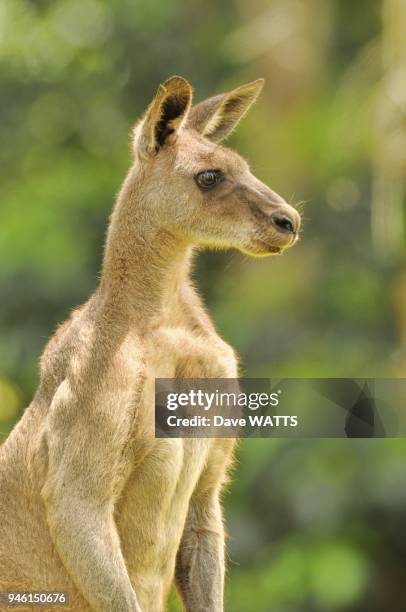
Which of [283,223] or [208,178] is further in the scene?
[208,178]

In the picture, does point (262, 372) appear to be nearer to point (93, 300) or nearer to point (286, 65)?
point (286, 65)

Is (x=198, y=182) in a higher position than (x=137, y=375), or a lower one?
higher

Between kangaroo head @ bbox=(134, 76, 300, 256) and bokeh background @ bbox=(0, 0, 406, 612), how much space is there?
3.69m

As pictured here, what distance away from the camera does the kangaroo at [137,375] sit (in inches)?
153

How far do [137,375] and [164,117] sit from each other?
2.51 ft

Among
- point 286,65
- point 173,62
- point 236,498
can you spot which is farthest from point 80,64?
point 236,498

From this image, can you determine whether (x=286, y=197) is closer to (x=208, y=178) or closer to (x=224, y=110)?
(x=224, y=110)

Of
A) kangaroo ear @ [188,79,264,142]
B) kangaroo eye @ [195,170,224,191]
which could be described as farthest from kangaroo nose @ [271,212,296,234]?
kangaroo ear @ [188,79,264,142]

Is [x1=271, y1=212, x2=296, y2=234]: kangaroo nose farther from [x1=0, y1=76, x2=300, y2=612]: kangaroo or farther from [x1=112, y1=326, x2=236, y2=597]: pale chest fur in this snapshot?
[x1=112, y1=326, x2=236, y2=597]: pale chest fur

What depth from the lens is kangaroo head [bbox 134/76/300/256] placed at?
3.93 meters

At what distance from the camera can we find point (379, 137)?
9016 millimetres

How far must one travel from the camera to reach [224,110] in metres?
4.06

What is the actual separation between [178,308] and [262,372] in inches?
195

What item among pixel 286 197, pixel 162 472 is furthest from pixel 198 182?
pixel 286 197
